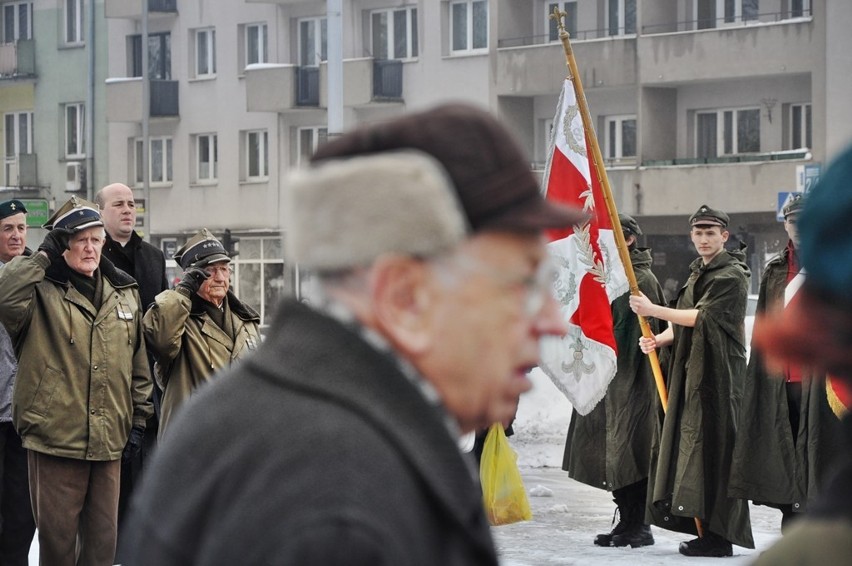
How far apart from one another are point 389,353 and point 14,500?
21.3 feet

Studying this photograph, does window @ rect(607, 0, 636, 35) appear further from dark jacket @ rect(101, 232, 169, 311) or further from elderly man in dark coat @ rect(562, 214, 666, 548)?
dark jacket @ rect(101, 232, 169, 311)

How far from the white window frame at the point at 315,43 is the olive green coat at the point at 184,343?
37.0 metres

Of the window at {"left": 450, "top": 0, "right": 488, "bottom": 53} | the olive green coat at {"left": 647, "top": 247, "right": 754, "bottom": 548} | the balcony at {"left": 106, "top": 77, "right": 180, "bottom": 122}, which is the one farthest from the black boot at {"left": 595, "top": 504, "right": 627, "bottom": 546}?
the balcony at {"left": 106, "top": 77, "right": 180, "bottom": 122}

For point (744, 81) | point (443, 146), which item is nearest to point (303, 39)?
point (744, 81)

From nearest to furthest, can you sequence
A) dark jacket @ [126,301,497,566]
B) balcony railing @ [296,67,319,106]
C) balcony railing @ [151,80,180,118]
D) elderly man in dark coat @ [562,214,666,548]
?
1. dark jacket @ [126,301,497,566]
2. elderly man in dark coat @ [562,214,666,548]
3. balcony railing @ [296,67,319,106]
4. balcony railing @ [151,80,180,118]

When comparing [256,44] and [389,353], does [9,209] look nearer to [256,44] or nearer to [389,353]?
[389,353]

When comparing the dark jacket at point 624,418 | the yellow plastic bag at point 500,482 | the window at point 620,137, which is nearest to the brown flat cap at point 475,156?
the yellow plastic bag at point 500,482

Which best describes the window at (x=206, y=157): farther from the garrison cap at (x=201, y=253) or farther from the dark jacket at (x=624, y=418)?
the garrison cap at (x=201, y=253)

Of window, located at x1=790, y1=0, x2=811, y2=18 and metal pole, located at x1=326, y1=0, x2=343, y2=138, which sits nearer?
metal pole, located at x1=326, y1=0, x2=343, y2=138

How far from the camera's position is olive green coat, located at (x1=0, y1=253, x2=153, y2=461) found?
7.59m

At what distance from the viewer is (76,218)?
774 centimetres

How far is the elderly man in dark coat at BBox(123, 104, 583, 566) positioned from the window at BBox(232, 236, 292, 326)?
43365 millimetres

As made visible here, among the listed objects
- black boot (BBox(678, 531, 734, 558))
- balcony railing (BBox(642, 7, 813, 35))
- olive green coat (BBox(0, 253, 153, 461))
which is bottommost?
black boot (BBox(678, 531, 734, 558))

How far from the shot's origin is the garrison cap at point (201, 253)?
841cm
